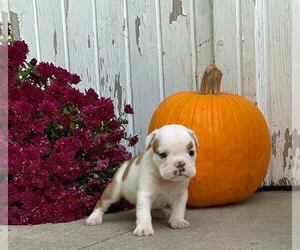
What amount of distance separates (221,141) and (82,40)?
55.7 inches

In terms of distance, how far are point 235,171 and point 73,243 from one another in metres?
1.01

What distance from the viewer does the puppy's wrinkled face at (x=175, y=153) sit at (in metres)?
2.44

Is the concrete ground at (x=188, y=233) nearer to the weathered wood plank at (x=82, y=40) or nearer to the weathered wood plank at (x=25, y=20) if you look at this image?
the weathered wood plank at (x=82, y=40)

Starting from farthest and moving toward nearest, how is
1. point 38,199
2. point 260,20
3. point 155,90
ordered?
point 155,90 → point 260,20 → point 38,199

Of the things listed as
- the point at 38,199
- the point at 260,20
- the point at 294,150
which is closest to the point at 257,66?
the point at 260,20

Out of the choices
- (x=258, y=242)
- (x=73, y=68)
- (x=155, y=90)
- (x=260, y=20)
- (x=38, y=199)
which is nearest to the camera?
(x=258, y=242)

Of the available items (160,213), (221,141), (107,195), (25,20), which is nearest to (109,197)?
(107,195)

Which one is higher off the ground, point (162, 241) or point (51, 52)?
point (51, 52)

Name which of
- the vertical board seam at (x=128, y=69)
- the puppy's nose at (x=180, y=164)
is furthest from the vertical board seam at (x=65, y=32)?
the puppy's nose at (x=180, y=164)

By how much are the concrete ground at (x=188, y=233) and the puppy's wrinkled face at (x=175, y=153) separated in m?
0.28

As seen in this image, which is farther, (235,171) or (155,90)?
(155,90)

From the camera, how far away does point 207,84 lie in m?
3.16

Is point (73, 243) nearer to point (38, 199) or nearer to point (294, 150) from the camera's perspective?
point (38, 199)

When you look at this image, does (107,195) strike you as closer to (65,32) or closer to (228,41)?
(228,41)
